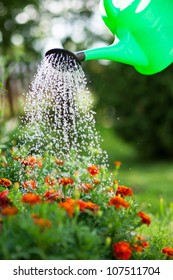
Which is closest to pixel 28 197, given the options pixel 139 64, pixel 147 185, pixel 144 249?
pixel 144 249

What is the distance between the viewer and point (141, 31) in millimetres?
2580

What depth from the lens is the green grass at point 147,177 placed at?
498 cm

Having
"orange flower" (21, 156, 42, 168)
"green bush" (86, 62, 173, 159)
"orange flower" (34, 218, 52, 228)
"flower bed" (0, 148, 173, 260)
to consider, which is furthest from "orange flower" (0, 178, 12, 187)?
"green bush" (86, 62, 173, 159)

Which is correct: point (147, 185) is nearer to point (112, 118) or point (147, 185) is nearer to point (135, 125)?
point (135, 125)

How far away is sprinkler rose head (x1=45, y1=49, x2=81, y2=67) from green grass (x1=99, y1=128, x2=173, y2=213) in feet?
6.44

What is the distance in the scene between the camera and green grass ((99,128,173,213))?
16.3 feet

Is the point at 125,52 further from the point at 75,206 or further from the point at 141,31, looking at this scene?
the point at 75,206

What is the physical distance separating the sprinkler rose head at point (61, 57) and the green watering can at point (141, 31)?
0.57 ft

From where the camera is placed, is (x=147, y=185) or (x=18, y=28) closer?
(x=147, y=185)

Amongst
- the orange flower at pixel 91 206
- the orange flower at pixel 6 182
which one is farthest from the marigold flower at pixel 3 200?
the orange flower at pixel 91 206

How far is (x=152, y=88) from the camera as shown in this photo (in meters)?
7.18

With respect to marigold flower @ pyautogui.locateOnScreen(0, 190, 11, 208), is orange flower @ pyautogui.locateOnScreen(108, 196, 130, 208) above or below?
above

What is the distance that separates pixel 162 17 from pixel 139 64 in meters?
0.27

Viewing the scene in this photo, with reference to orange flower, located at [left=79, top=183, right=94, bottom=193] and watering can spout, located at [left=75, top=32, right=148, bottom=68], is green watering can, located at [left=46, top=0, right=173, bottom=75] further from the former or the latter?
orange flower, located at [left=79, top=183, right=94, bottom=193]
